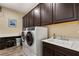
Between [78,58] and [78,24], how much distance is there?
1259mm

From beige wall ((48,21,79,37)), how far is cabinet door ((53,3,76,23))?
0.99 feet

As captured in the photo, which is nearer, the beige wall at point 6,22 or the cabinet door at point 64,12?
the cabinet door at point 64,12

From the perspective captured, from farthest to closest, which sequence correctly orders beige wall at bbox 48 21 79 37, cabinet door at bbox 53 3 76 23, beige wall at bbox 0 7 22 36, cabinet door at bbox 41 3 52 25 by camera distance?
beige wall at bbox 0 7 22 36 → cabinet door at bbox 41 3 52 25 → beige wall at bbox 48 21 79 37 → cabinet door at bbox 53 3 76 23

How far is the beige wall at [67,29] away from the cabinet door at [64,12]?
30 centimetres

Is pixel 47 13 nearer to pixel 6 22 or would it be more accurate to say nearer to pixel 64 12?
pixel 64 12

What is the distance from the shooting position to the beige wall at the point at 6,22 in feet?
15.6

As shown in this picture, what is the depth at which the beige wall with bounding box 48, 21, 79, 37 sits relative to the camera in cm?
174

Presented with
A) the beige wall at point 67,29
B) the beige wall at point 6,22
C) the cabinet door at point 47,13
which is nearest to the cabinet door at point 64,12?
the cabinet door at point 47,13

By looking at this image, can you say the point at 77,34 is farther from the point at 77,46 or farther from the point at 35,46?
the point at 35,46

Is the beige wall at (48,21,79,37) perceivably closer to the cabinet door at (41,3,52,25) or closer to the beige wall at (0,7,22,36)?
the cabinet door at (41,3,52,25)

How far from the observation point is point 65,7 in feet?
5.17

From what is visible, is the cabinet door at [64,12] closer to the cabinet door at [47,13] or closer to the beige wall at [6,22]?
the cabinet door at [47,13]

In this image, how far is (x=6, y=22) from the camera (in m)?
4.86

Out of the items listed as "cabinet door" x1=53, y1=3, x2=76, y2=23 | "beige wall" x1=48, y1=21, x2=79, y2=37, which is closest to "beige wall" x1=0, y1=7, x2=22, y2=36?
"beige wall" x1=48, y1=21, x2=79, y2=37
